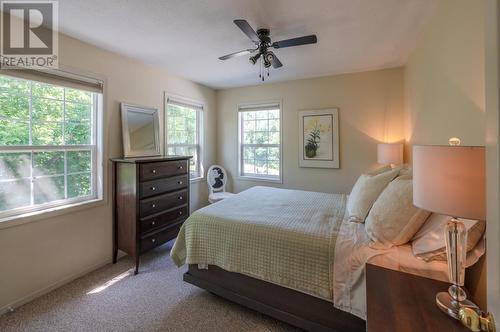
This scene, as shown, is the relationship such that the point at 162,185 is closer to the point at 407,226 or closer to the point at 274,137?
the point at 274,137

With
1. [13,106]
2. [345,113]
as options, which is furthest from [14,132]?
[345,113]

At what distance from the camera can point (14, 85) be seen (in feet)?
6.58

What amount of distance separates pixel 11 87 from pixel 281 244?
2616 mm

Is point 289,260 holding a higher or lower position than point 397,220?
lower

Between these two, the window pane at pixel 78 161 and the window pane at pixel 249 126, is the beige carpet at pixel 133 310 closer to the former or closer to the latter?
the window pane at pixel 78 161

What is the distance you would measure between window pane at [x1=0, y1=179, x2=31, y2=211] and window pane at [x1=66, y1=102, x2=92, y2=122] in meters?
0.74

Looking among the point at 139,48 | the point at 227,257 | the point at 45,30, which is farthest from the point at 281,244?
the point at 45,30

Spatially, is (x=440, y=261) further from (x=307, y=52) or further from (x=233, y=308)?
(x=307, y=52)

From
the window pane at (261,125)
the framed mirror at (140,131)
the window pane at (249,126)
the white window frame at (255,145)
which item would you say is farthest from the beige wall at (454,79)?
the framed mirror at (140,131)

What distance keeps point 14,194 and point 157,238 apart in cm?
132

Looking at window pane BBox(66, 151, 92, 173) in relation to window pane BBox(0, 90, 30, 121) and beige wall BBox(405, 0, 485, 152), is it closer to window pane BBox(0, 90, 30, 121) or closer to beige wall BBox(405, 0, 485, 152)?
window pane BBox(0, 90, 30, 121)

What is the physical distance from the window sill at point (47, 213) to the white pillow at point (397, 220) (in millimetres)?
2736

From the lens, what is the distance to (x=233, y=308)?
6.46ft

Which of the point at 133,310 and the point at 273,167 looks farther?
the point at 273,167
